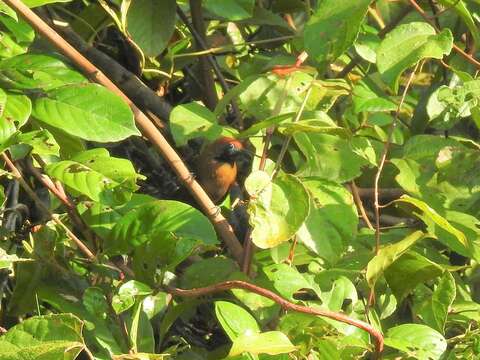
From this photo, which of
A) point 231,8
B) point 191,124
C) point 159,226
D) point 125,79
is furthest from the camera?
point 125,79

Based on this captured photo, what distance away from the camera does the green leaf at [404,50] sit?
1.77m

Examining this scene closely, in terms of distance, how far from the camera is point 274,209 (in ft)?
5.18

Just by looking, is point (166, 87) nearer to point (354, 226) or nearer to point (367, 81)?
point (367, 81)

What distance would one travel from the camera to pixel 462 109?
6.16 feet

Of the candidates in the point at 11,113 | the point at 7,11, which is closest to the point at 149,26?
the point at 7,11

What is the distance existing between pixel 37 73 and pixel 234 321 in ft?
1.64

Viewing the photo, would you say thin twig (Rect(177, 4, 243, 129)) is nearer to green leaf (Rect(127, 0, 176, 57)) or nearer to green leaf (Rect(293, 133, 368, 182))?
green leaf (Rect(127, 0, 176, 57))

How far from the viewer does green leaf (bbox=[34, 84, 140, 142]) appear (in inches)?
60.2

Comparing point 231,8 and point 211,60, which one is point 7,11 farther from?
point 211,60

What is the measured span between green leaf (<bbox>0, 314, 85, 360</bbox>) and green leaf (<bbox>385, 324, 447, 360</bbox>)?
1.53 ft

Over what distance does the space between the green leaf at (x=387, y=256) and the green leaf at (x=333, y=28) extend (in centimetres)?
36

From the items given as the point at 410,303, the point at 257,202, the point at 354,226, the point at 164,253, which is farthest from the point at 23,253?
the point at 410,303

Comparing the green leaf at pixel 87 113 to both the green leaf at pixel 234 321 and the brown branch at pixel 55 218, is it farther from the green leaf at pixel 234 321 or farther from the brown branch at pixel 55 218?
the green leaf at pixel 234 321

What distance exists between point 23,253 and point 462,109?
0.82 m
